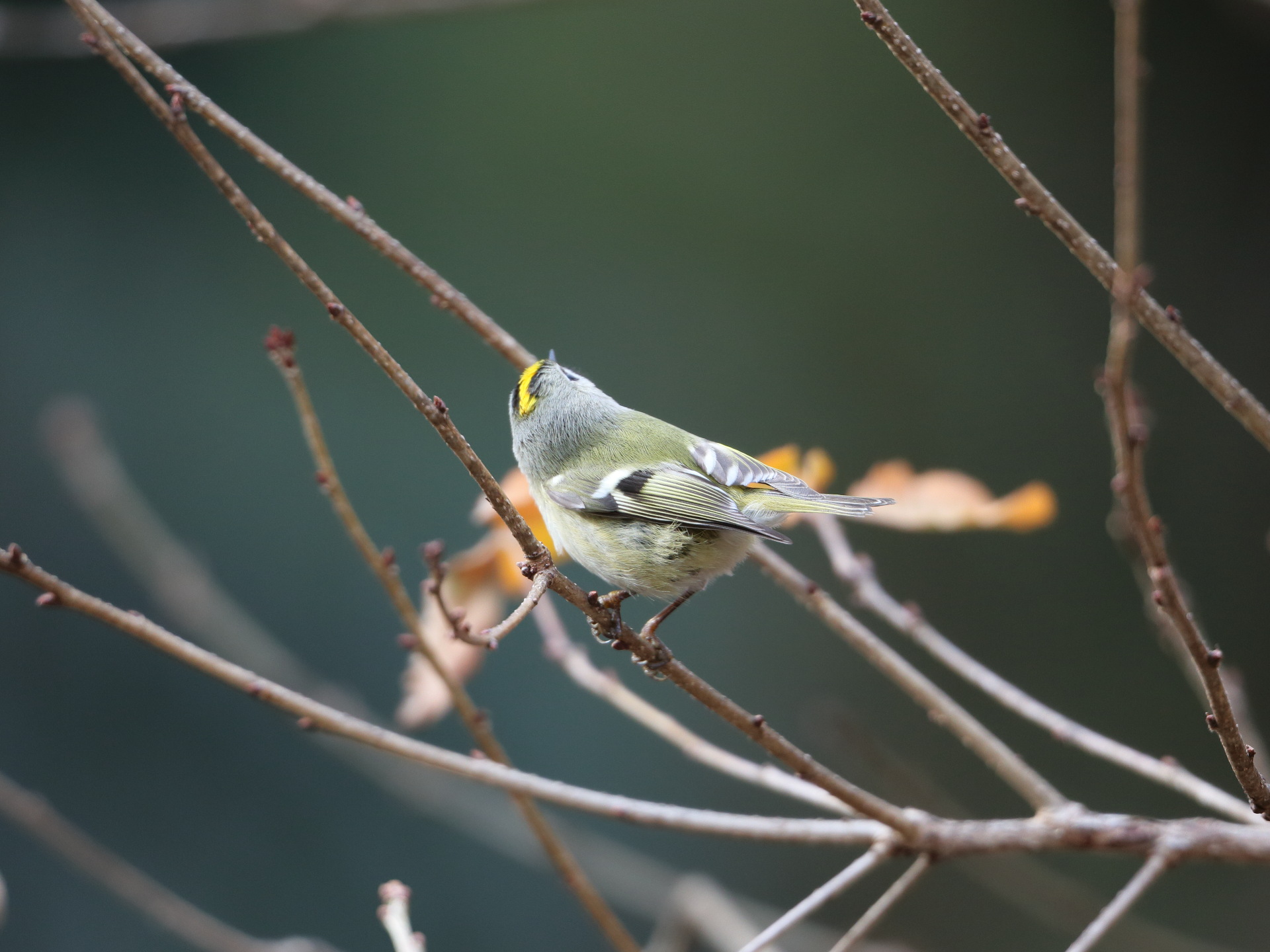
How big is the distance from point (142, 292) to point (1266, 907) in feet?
9.76

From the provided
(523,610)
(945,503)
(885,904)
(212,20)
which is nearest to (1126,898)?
(885,904)

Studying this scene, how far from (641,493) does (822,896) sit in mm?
488

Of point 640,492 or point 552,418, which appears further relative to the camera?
point 552,418

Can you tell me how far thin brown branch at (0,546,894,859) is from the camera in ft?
2.13

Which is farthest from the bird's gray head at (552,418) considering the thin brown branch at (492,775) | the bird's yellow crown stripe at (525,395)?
the thin brown branch at (492,775)

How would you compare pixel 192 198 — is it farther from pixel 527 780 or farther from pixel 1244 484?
pixel 1244 484

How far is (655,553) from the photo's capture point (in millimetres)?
1023

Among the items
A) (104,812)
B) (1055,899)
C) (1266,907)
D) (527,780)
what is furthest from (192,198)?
(1266,907)

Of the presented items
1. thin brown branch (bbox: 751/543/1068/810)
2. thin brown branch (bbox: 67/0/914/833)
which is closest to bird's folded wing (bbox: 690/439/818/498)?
thin brown branch (bbox: 751/543/1068/810)

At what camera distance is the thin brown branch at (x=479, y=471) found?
609 mm

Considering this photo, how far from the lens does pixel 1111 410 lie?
1.59 feet

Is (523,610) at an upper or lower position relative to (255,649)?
lower

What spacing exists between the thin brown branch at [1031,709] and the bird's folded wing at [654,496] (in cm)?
14

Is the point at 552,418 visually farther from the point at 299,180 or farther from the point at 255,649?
the point at 255,649
